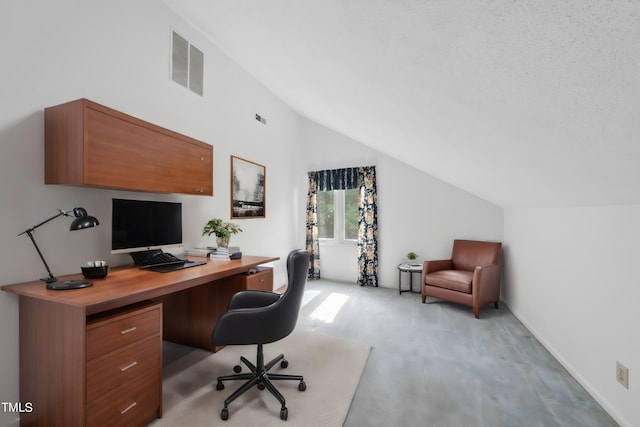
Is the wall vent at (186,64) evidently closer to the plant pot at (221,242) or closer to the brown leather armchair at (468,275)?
the plant pot at (221,242)

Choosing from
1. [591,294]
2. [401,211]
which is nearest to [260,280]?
[591,294]

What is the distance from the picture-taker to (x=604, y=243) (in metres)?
1.83

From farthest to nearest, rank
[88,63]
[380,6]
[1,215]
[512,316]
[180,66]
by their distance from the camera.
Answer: [512,316] → [180,66] → [88,63] → [1,215] → [380,6]

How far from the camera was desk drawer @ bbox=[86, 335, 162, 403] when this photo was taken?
1.36 meters

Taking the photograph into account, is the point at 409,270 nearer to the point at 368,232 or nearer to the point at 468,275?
the point at 468,275

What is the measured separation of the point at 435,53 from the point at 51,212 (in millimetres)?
2418

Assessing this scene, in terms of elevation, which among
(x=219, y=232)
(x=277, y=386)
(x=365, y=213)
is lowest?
(x=277, y=386)

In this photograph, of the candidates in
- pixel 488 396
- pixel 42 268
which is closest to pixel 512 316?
pixel 488 396

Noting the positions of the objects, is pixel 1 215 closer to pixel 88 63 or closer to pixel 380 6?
pixel 88 63

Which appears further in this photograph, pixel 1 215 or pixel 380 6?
pixel 1 215

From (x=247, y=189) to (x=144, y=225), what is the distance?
1714 mm

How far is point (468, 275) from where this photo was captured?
360 centimetres

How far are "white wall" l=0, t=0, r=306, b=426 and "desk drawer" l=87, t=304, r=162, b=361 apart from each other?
0.75 meters

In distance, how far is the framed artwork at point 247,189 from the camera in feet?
11.8
